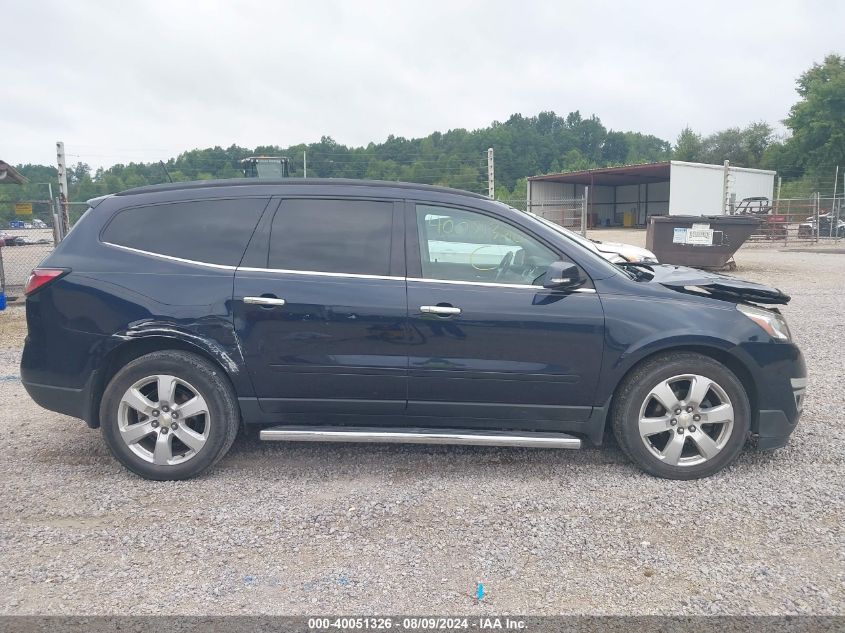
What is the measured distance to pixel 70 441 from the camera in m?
4.61

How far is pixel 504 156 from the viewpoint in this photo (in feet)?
163

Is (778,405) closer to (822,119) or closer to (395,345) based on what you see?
(395,345)

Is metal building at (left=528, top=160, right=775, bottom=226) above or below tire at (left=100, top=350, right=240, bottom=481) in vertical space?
above

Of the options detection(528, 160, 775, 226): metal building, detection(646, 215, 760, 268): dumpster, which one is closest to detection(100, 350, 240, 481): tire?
detection(646, 215, 760, 268): dumpster

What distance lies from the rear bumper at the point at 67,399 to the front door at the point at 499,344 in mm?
1986

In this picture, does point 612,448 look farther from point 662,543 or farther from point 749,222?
point 749,222

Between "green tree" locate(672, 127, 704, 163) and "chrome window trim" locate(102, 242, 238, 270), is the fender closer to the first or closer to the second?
"chrome window trim" locate(102, 242, 238, 270)

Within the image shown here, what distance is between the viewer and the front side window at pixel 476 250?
155 inches

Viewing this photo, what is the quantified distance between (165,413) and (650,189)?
160ft

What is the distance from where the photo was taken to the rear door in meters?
3.84

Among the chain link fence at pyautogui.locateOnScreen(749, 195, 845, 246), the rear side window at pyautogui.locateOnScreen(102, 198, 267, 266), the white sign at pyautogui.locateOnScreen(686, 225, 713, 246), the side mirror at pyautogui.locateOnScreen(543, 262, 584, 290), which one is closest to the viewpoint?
the side mirror at pyautogui.locateOnScreen(543, 262, 584, 290)

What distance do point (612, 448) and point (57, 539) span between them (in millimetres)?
3377

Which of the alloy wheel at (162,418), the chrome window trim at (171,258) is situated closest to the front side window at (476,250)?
the chrome window trim at (171,258)

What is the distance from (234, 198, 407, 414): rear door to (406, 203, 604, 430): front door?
0.45ft
